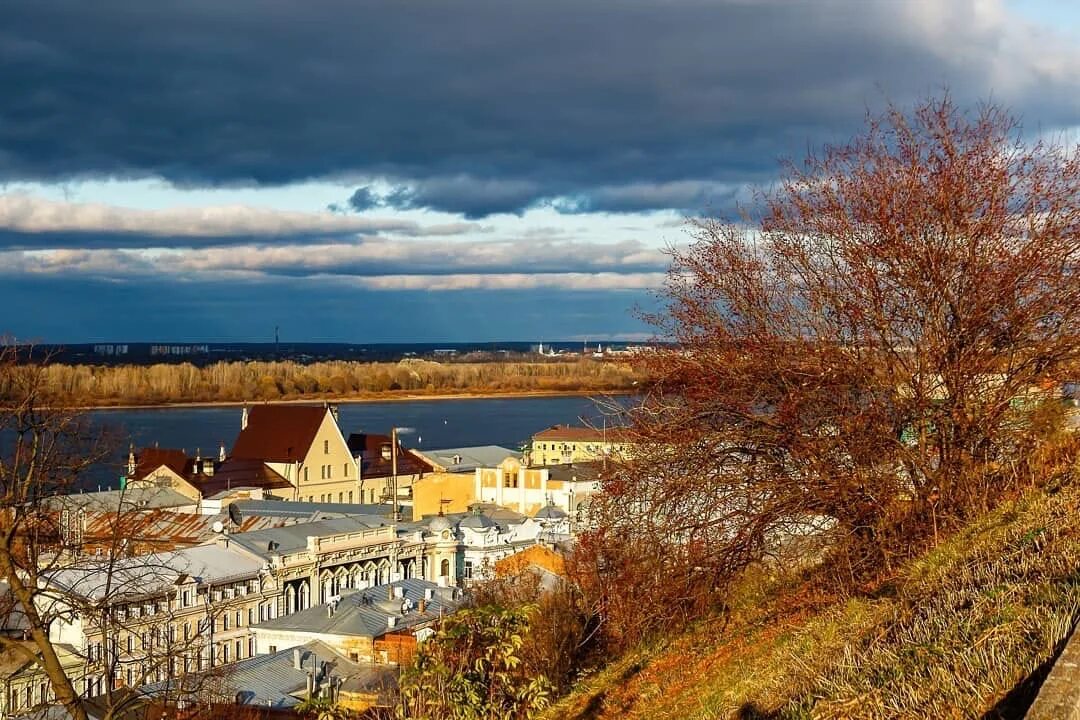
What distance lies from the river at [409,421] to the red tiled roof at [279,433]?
1044 centimetres

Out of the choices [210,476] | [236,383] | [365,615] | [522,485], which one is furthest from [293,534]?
[236,383]

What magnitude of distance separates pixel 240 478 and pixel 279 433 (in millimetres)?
5524

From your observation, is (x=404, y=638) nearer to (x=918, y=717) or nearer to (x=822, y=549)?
(x=822, y=549)

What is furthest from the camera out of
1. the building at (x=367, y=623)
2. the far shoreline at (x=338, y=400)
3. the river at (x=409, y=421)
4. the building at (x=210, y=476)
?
the far shoreline at (x=338, y=400)

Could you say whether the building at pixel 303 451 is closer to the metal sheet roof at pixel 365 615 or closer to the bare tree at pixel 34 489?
the metal sheet roof at pixel 365 615

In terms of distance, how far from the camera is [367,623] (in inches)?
1129

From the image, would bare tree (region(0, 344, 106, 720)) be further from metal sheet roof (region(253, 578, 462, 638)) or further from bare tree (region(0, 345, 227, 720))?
metal sheet roof (region(253, 578, 462, 638))

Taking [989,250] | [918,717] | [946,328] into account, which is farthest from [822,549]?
[918,717]

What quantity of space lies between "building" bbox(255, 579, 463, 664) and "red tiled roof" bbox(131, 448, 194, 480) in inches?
1023

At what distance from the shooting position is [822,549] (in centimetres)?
1045

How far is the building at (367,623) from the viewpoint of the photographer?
27.2 meters

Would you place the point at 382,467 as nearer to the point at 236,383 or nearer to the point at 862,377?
the point at 862,377

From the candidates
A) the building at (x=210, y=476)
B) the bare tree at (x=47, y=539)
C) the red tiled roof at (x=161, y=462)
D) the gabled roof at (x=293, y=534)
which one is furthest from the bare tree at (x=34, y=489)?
the red tiled roof at (x=161, y=462)

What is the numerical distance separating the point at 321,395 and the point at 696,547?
17591 cm
